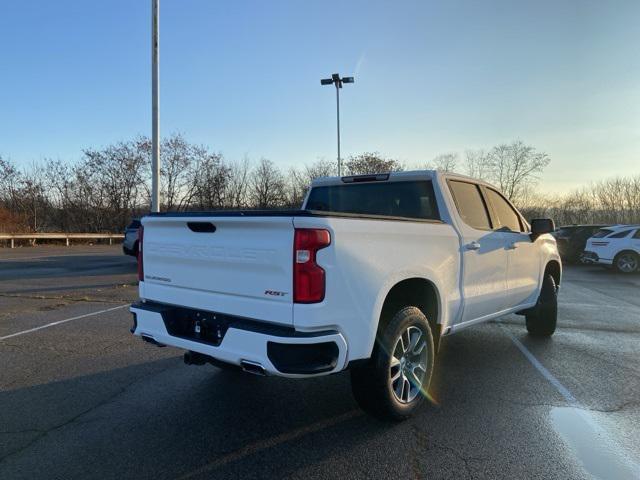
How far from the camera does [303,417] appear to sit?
12.9 ft

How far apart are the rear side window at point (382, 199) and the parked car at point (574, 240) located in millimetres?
18474

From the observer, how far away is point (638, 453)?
131 inches

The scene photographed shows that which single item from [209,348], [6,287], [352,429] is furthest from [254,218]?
[6,287]

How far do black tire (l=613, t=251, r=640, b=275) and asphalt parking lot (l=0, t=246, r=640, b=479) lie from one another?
39.1 ft

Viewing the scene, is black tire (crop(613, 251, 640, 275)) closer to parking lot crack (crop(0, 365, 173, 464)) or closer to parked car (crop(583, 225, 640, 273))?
parked car (crop(583, 225, 640, 273))

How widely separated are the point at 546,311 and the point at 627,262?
1271cm

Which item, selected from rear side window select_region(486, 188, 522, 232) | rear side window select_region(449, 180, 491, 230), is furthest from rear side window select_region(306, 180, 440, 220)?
rear side window select_region(486, 188, 522, 232)

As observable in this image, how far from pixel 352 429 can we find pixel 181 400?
1598 millimetres

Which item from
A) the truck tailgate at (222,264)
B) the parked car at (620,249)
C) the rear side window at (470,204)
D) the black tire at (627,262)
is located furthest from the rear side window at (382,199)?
the black tire at (627,262)

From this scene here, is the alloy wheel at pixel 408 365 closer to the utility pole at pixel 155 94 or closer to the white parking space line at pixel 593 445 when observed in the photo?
the white parking space line at pixel 593 445

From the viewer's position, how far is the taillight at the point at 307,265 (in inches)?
118

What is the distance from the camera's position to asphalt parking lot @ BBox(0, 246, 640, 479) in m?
3.16

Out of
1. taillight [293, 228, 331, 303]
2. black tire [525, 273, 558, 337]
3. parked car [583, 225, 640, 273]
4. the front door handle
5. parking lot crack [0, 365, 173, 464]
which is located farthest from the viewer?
parked car [583, 225, 640, 273]

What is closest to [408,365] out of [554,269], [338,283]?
[338,283]
